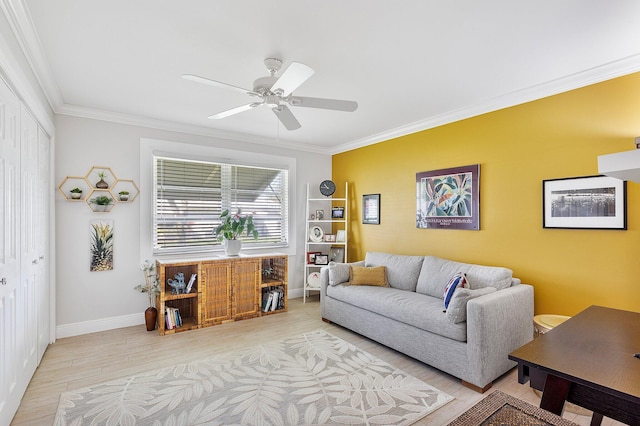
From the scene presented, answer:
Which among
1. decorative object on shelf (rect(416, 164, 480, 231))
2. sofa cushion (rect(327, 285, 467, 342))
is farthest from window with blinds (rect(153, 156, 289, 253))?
decorative object on shelf (rect(416, 164, 480, 231))

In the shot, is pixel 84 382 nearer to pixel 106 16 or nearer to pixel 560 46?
pixel 106 16

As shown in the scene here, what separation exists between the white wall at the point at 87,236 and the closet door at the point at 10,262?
1.45 metres

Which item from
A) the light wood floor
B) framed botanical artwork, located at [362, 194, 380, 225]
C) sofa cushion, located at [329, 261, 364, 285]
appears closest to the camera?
the light wood floor

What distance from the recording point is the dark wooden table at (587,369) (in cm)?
89

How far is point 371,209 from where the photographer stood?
4930mm

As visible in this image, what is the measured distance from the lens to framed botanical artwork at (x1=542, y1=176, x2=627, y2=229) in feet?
8.45

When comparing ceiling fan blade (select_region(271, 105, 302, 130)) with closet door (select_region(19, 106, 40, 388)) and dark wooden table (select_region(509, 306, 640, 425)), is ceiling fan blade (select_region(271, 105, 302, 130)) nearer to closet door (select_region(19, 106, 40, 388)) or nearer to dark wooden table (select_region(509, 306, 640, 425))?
closet door (select_region(19, 106, 40, 388))

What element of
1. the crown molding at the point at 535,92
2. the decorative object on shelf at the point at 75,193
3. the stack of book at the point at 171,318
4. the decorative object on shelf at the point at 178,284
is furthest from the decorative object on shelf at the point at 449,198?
the decorative object on shelf at the point at 75,193

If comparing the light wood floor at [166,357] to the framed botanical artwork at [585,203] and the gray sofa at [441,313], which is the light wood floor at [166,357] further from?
the framed botanical artwork at [585,203]

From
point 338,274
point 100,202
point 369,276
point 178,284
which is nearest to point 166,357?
point 178,284

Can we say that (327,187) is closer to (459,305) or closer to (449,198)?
(449,198)

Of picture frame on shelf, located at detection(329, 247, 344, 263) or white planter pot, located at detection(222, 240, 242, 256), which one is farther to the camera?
picture frame on shelf, located at detection(329, 247, 344, 263)

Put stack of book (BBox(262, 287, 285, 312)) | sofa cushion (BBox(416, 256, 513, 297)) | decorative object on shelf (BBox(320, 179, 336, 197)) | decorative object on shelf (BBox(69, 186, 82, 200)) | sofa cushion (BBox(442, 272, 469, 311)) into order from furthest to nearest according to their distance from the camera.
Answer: decorative object on shelf (BBox(320, 179, 336, 197))
stack of book (BBox(262, 287, 285, 312))
decorative object on shelf (BBox(69, 186, 82, 200))
sofa cushion (BBox(416, 256, 513, 297))
sofa cushion (BBox(442, 272, 469, 311))

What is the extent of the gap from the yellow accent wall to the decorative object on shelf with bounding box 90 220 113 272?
12.3ft
